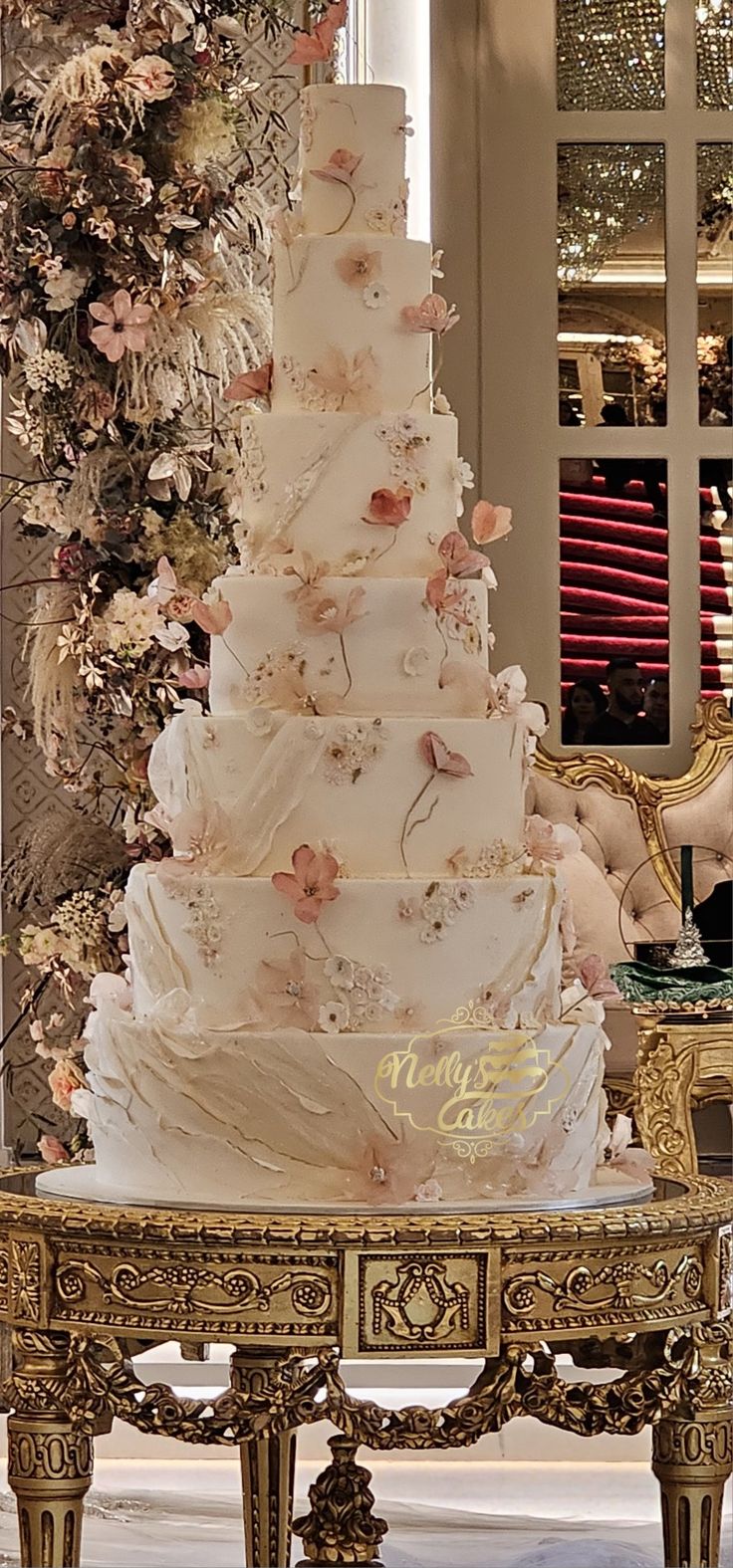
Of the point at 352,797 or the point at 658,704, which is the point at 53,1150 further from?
the point at 658,704

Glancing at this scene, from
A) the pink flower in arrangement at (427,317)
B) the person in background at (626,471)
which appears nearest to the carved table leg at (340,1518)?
the pink flower in arrangement at (427,317)

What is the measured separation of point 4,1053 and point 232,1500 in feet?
Result: 5.52

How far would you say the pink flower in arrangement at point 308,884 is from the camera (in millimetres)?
2480

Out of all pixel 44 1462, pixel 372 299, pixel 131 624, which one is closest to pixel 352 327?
pixel 372 299

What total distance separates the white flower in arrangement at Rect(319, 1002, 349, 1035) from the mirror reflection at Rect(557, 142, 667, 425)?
399cm

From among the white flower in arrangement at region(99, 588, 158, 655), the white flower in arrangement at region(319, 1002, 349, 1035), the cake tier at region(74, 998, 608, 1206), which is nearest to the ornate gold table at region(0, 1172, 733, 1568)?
the cake tier at region(74, 998, 608, 1206)

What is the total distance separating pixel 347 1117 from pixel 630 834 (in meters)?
3.26

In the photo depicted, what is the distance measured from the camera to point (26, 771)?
17.4 ft

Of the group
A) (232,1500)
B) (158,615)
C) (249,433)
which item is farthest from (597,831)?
(249,433)

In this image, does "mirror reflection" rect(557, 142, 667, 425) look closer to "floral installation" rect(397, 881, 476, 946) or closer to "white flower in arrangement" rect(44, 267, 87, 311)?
"white flower in arrangement" rect(44, 267, 87, 311)

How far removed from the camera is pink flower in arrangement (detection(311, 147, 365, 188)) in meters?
2.78

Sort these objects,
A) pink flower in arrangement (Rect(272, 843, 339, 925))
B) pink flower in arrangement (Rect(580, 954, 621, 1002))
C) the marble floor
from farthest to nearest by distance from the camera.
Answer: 1. the marble floor
2. pink flower in arrangement (Rect(580, 954, 621, 1002))
3. pink flower in arrangement (Rect(272, 843, 339, 925))

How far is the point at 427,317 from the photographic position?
2744mm

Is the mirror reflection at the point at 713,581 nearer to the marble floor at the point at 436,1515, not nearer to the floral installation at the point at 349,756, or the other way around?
the marble floor at the point at 436,1515
